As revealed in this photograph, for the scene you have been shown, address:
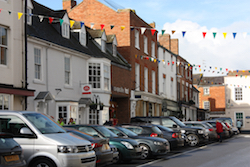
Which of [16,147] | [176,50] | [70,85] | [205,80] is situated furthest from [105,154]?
[205,80]

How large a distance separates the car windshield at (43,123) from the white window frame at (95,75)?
639 inches

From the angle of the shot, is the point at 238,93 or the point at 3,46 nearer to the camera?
the point at 3,46

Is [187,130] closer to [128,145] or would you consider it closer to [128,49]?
[128,145]

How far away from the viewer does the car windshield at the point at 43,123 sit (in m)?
9.66

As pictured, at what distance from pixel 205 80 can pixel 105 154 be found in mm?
62140

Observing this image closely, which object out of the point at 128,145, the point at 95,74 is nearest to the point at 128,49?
the point at 95,74

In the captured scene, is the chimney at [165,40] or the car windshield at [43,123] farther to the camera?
the chimney at [165,40]

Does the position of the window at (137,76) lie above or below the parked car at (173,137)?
above

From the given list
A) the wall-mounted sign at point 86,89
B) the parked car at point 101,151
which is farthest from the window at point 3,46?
the parked car at point 101,151

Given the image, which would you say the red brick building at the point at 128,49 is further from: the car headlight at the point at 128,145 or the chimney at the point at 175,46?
the car headlight at the point at 128,145

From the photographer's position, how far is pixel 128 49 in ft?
110

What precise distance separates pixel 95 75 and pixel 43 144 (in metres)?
17.6

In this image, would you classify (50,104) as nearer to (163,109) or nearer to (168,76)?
(163,109)

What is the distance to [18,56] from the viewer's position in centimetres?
1897
